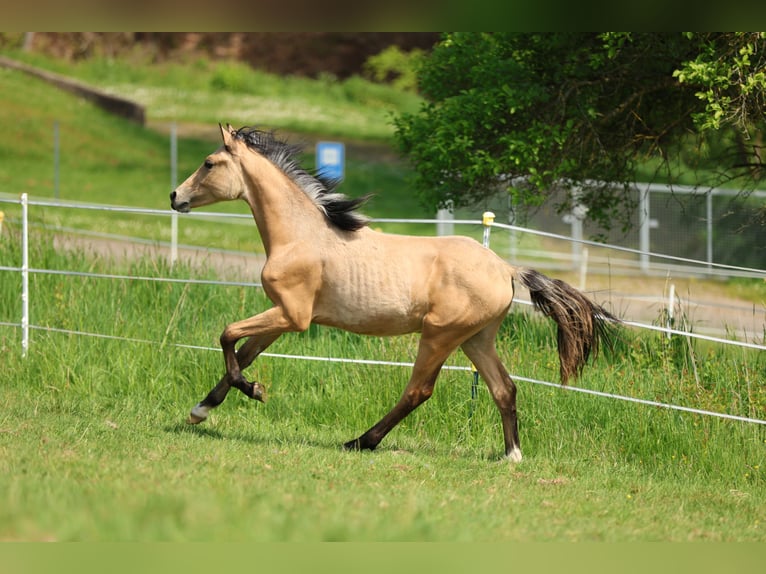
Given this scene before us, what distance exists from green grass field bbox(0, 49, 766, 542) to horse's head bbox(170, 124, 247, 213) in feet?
5.74

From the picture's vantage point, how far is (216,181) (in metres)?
7.44

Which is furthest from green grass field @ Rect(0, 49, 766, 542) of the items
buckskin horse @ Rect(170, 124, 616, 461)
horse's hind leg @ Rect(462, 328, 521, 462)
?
buckskin horse @ Rect(170, 124, 616, 461)

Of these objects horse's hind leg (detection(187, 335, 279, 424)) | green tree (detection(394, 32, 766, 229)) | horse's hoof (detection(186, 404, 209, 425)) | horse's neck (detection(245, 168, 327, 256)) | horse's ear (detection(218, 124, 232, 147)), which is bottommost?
horse's hoof (detection(186, 404, 209, 425))

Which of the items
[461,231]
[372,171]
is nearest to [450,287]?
[461,231]

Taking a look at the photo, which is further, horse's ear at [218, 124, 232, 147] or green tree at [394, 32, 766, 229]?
green tree at [394, 32, 766, 229]

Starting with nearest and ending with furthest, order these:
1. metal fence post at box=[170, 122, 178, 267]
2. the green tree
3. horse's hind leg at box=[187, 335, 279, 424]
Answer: horse's hind leg at box=[187, 335, 279, 424]
the green tree
metal fence post at box=[170, 122, 178, 267]

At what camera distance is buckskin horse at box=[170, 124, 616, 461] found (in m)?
7.29

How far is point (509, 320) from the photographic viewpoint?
10562 millimetres

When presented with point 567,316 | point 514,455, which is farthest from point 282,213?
point 514,455

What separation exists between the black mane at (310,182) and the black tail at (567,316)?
133 centimetres

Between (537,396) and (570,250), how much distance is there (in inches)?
529

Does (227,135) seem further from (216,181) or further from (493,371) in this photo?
(493,371)

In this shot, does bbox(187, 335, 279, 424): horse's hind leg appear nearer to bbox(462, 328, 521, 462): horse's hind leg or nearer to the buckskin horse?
the buckskin horse

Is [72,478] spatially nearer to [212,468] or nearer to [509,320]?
[212,468]
